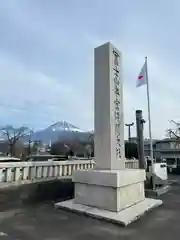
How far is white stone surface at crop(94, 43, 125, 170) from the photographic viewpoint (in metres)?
4.49

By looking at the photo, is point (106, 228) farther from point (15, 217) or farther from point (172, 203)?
point (172, 203)

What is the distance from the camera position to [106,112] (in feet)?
15.1

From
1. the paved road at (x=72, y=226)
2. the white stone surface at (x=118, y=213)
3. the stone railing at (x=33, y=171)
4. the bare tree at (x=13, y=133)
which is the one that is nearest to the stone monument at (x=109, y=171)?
the white stone surface at (x=118, y=213)

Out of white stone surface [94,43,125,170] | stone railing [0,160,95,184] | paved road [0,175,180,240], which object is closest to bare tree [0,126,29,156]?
stone railing [0,160,95,184]

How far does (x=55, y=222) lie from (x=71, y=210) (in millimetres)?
665

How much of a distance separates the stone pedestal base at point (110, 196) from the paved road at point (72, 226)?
0.65 feet

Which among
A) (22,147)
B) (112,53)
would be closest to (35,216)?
(112,53)

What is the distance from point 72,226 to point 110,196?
95 centimetres

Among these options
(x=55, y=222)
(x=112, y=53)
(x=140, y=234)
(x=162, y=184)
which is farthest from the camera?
(x=162, y=184)

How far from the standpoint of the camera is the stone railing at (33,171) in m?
5.32

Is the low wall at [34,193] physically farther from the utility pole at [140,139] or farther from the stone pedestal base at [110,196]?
the utility pole at [140,139]

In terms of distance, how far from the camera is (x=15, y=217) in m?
3.60

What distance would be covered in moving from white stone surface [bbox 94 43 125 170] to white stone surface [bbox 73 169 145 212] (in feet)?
1.29

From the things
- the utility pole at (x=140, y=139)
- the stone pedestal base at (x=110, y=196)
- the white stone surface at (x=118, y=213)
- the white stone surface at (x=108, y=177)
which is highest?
the utility pole at (x=140, y=139)
